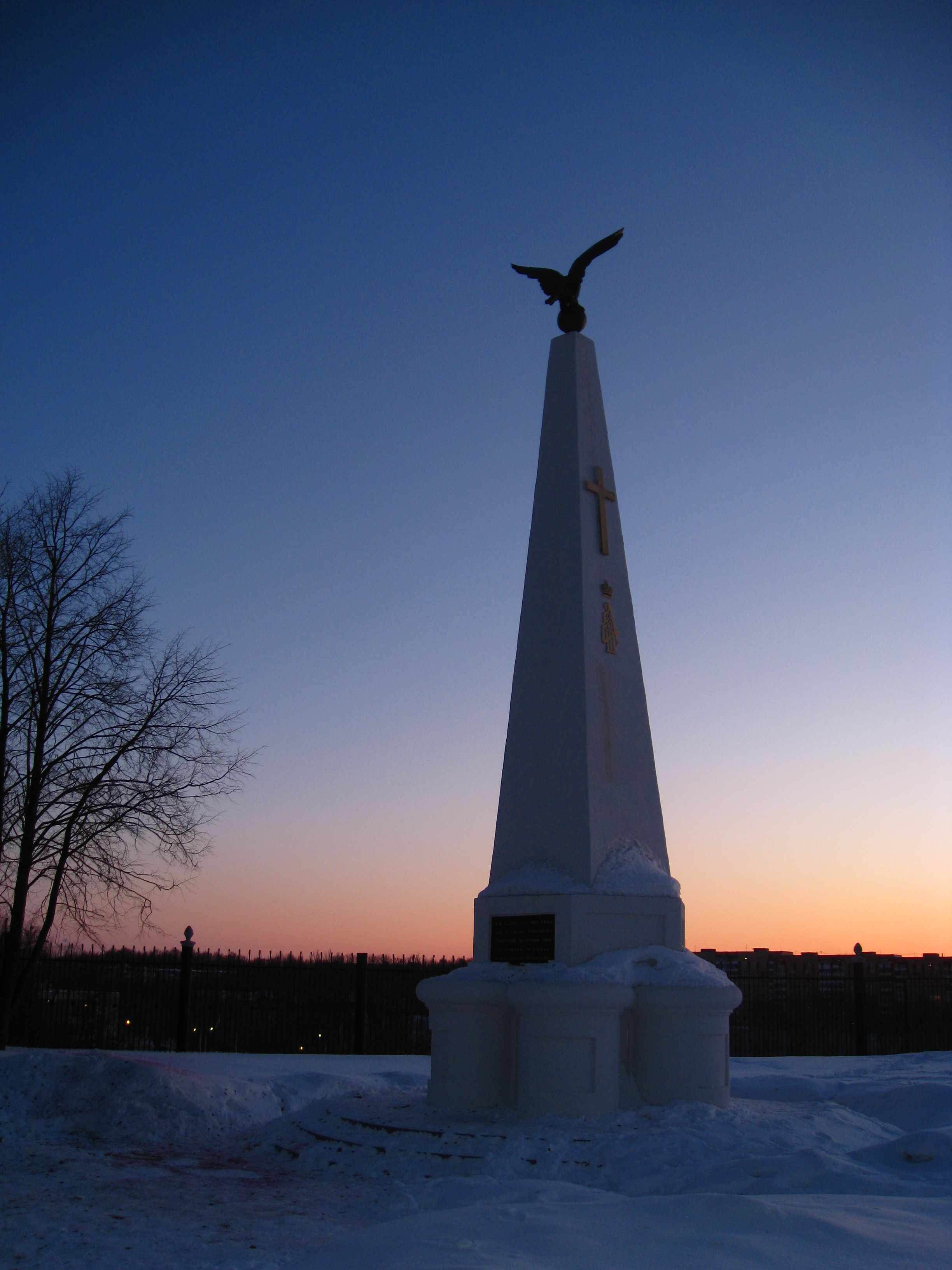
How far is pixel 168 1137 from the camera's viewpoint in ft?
32.0

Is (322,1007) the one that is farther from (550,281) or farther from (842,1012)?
(550,281)

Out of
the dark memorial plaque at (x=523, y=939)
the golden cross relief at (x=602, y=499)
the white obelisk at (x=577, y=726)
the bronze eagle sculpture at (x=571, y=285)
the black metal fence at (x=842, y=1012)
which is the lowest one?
the black metal fence at (x=842, y=1012)

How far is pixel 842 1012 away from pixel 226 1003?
1214cm

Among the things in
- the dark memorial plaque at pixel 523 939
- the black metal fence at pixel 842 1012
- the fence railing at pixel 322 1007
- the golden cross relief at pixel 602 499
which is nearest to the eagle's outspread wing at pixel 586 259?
the golden cross relief at pixel 602 499

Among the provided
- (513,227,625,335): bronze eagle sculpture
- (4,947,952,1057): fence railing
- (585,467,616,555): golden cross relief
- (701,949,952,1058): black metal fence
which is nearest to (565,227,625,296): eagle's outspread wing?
(513,227,625,335): bronze eagle sculpture

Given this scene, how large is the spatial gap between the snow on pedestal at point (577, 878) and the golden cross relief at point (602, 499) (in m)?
0.02

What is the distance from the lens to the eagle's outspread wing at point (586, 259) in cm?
1190

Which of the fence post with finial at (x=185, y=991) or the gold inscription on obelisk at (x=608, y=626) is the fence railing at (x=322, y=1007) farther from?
the gold inscription on obelisk at (x=608, y=626)

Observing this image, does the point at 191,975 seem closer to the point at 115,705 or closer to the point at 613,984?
the point at 115,705

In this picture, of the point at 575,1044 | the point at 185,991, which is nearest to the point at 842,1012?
the point at 185,991

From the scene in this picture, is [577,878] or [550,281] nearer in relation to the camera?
[577,878]

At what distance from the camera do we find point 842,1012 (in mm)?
21281

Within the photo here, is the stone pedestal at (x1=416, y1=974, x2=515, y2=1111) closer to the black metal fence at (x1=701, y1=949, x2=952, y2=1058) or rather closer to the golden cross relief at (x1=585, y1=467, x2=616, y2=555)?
the golden cross relief at (x1=585, y1=467, x2=616, y2=555)

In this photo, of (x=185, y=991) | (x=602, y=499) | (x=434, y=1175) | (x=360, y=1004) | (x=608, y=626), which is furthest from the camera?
(x=360, y=1004)
